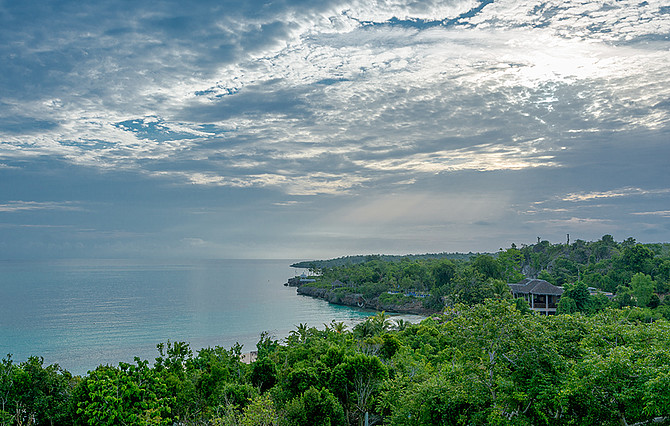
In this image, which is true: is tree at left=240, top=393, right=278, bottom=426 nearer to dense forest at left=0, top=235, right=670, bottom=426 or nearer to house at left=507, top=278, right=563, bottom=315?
dense forest at left=0, top=235, right=670, bottom=426

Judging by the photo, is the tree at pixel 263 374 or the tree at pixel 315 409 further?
the tree at pixel 263 374

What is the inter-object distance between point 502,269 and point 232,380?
2241 inches

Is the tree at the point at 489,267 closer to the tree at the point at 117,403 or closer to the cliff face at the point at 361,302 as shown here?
the cliff face at the point at 361,302

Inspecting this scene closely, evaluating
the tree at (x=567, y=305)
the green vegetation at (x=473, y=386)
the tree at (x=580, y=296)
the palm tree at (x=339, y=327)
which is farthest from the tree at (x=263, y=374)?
the tree at (x=580, y=296)

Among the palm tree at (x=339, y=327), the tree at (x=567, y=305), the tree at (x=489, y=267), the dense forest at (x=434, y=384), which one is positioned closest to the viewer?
Answer: the dense forest at (x=434, y=384)

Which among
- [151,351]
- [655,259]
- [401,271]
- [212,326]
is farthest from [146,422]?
[401,271]

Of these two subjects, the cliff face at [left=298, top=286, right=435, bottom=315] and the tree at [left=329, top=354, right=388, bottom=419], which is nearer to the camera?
the tree at [left=329, top=354, right=388, bottom=419]

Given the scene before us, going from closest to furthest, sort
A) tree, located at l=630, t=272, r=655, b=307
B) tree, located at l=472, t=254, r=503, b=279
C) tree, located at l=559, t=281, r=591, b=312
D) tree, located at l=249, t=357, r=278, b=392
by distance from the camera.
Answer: tree, located at l=249, t=357, r=278, b=392
tree, located at l=630, t=272, r=655, b=307
tree, located at l=559, t=281, r=591, b=312
tree, located at l=472, t=254, r=503, b=279

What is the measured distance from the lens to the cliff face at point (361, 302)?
74438 millimetres

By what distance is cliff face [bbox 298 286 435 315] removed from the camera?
74438 millimetres

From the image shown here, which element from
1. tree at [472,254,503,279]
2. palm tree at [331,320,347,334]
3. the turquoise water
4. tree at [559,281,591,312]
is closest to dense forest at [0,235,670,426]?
palm tree at [331,320,347,334]

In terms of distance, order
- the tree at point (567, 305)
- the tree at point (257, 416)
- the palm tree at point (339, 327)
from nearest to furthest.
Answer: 1. the tree at point (257, 416)
2. the palm tree at point (339, 327)
3. the tree at point (567, 305)

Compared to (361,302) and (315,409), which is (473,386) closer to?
(315,409)

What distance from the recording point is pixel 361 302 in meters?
84.6
